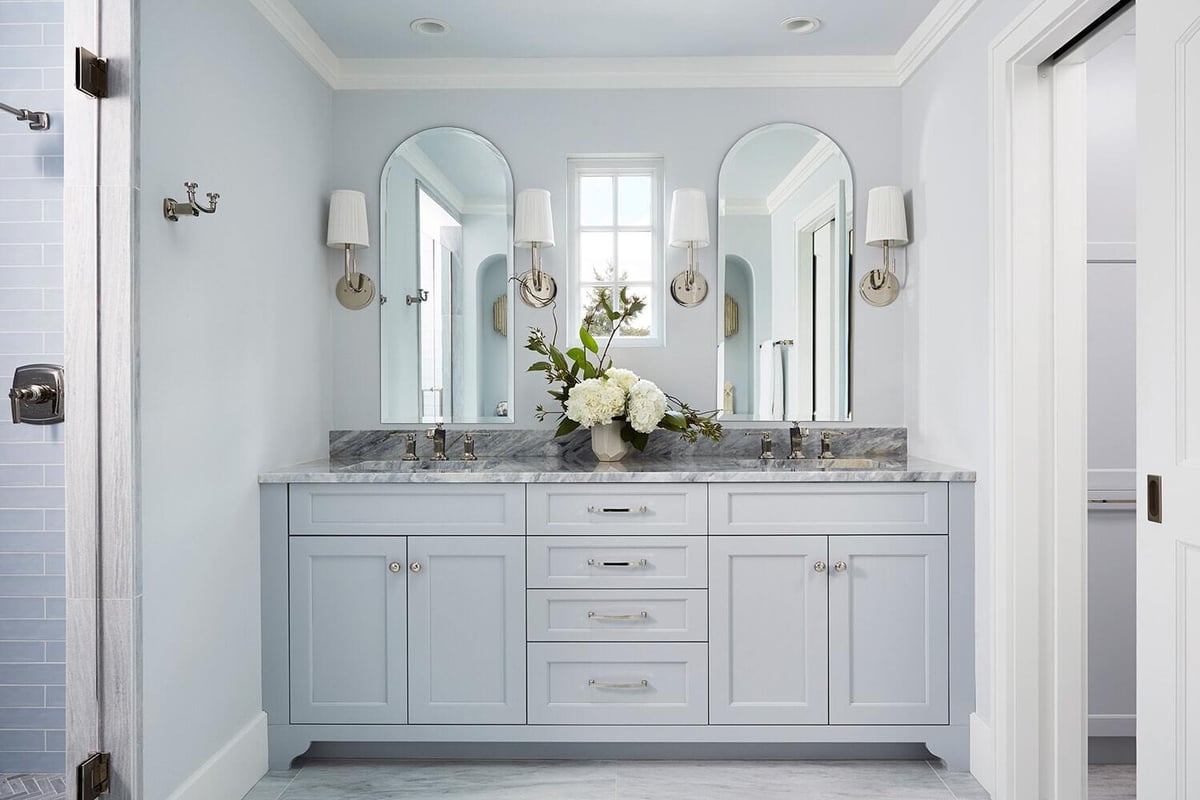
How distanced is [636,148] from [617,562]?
1.58 meters

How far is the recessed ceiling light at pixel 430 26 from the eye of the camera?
2699 mm

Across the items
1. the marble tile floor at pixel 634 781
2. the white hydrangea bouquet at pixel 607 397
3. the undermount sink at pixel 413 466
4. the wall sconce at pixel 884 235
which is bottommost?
the marble tile floor at pixel 634 781

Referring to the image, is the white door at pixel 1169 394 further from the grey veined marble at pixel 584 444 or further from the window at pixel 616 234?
the window at pixel 616 234

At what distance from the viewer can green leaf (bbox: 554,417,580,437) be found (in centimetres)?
288

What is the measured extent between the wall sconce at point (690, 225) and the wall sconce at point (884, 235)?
602 millimetres

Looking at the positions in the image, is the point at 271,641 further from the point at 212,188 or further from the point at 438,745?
the point at 212,188

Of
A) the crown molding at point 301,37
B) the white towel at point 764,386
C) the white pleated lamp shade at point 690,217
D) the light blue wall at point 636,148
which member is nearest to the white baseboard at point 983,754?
the light blue wall at point 636,148

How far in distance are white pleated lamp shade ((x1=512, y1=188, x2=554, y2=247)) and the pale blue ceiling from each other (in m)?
0.52

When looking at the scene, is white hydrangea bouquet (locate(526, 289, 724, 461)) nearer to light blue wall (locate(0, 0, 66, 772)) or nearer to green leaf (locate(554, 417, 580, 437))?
green leaf (locate(554, 417, 580, 437))

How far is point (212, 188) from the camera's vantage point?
2.18 meters

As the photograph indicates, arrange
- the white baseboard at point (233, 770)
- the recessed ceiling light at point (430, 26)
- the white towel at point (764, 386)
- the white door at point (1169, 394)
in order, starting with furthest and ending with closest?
1. the white towel at point (764, 386)
2. the recessed ceiling light at point (430, 26)
3. the white baseboard at point (233, 770)
4. the white door at point (1169, 394)

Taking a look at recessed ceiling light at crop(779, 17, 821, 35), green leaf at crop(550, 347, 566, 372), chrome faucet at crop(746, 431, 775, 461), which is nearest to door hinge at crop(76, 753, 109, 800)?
green leaf at crop(550, 347, 566, 372)

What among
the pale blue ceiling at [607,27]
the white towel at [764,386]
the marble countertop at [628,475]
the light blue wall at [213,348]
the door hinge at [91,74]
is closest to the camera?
the door hinge at [91,74]

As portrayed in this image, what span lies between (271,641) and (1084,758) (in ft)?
7.71
